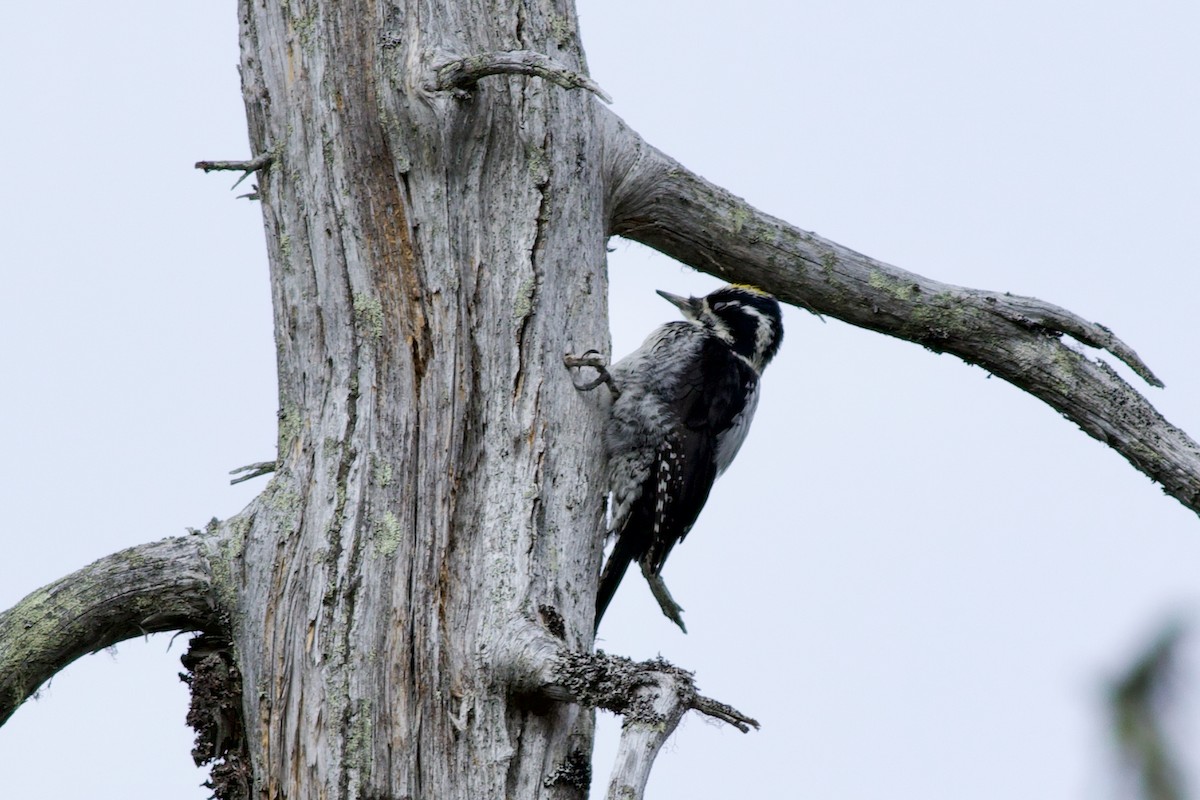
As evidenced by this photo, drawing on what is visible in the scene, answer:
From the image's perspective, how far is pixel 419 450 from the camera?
9.16ft

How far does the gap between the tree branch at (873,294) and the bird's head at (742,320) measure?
3.81ft

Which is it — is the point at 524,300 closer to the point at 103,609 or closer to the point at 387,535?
the point at 387,535

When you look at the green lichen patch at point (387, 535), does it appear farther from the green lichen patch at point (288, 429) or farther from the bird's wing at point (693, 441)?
the bird's wing at point (693, 441)

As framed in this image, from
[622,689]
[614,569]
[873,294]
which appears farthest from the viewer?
[614,569]

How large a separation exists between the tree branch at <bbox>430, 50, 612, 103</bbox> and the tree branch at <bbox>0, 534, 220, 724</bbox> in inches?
45.7

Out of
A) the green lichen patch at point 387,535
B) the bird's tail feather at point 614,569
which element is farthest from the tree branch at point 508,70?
the bird's tail feather at point 614,569

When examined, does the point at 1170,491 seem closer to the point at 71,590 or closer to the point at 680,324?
the point at 680,324

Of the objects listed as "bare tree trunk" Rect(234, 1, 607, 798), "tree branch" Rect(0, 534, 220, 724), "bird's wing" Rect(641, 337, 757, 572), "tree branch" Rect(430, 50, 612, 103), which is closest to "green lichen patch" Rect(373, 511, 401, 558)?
"bare tree trunk" Rect(234, 1, 607, 798)

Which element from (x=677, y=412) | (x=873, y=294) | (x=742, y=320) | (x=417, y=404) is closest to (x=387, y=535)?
(x=417, y=404)

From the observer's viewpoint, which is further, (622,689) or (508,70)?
(508,70)

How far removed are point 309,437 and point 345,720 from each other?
656 mm

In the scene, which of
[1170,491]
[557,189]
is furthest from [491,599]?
[1170,491]

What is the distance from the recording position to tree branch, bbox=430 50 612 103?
9.27 ft

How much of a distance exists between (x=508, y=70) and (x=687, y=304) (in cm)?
228
